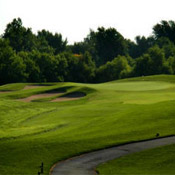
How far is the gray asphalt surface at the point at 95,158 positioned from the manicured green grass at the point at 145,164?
0.77m

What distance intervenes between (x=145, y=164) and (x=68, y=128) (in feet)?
42.1

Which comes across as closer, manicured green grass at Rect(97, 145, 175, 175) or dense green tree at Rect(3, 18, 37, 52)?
manicured green grass at Rect(97, 145, 175, 175)

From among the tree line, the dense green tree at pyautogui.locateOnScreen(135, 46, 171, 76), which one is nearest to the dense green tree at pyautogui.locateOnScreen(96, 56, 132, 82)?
the tree line

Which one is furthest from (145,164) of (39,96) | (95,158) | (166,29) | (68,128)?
(166,29)

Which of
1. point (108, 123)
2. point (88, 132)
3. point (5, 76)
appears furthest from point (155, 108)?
point (5, 76)

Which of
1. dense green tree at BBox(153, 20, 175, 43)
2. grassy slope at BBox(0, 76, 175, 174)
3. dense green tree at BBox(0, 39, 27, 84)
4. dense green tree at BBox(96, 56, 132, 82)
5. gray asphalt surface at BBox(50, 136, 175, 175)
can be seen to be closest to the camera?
gray asphalt surface at BBox(50, 136, 175, 175)

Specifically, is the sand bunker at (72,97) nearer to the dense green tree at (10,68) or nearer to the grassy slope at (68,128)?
the grassy slope at (68,128)

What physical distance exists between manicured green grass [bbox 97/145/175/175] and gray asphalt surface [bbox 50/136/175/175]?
77cm

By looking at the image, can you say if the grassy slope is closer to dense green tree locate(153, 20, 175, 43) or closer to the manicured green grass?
the manicured green grass

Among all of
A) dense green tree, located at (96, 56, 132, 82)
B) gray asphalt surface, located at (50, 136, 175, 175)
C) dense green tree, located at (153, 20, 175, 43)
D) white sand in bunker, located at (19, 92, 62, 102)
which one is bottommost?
gray asphalt surface, located at (50, 136, 175, 175)

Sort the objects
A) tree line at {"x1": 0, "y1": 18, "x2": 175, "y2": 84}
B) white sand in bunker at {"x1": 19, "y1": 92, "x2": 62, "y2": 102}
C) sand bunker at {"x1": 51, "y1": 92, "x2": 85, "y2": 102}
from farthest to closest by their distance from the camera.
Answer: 1. tree line at {"x1": 0, "y1": 18, "x2": 175, "y2": 84}
2. white sand in bunker at {"x1": 19, "y1": 92, "x2": 62, "y2": 102}
3. sand bunker at {"x1": 51, "y1": 92, "x2": 85, "y2": 102}

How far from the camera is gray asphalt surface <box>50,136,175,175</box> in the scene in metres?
24.5

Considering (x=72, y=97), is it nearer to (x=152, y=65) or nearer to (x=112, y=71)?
(x=152, y=65)

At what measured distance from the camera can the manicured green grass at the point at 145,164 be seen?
2342cm
